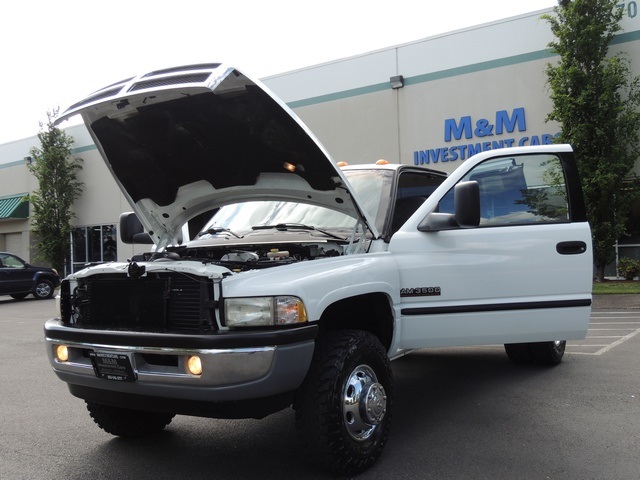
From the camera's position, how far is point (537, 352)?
6035mm

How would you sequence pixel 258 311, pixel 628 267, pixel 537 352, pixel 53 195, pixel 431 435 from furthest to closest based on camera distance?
1. pixel 53 195
2. pixel 628 267
3. pixel 537 352
4. pixel 431 435
5. pixel 258 311

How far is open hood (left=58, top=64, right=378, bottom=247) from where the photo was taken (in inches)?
137

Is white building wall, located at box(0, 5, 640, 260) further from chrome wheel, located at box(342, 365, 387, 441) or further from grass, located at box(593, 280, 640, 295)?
chrome wheel, located at box(342, 365, 387, 441)

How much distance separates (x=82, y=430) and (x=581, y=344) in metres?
6.12

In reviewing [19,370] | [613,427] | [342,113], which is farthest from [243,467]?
[342,113]

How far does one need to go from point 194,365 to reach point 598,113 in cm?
1333

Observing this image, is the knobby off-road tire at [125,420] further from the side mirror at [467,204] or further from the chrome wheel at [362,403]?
the side mirror at [467,204]

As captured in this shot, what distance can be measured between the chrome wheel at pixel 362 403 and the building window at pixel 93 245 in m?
23.5

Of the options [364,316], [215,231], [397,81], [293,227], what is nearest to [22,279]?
[397,81]

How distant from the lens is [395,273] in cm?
405

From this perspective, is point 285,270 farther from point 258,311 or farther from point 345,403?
point 345,403

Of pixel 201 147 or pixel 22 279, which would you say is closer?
pixel 201 147

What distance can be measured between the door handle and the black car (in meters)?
17.3

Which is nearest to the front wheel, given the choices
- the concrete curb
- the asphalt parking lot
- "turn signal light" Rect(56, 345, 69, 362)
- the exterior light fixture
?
the exterior light fixture
